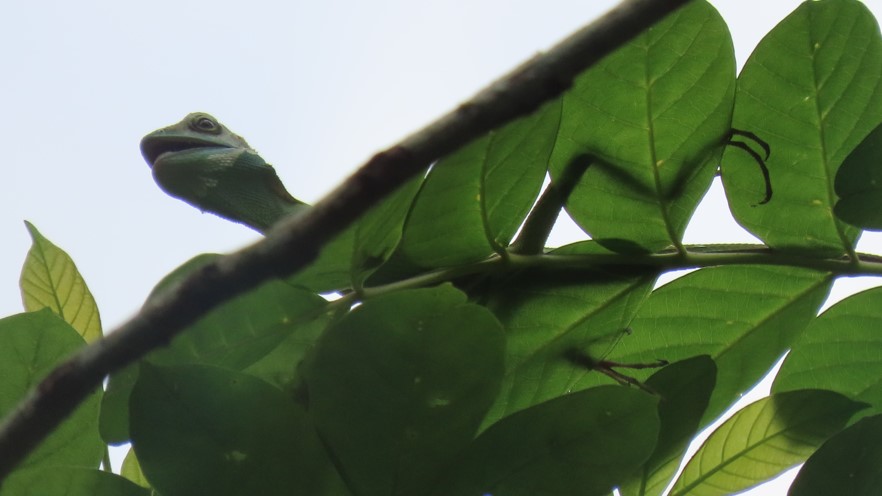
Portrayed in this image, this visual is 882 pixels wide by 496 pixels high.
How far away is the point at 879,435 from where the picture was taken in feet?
4.13

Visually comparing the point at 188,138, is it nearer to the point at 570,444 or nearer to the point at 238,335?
the point at 238,335

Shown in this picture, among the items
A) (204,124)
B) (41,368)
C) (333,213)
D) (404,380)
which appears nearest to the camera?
(333,213)

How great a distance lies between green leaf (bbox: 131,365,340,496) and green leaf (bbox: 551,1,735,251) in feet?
1.93

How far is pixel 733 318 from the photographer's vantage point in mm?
1477

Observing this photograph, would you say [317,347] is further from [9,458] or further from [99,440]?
[99,440]

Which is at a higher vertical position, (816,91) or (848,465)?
(816,91)

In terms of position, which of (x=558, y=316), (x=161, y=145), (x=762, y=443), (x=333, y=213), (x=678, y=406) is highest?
(x=333, y=213)

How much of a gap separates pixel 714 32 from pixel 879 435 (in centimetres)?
63

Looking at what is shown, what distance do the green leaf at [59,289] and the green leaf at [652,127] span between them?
908mm

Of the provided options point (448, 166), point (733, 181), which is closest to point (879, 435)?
point (733, 181)

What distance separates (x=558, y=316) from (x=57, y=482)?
0.77 meters

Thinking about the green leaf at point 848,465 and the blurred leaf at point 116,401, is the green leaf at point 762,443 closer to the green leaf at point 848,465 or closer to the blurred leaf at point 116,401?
the green leaf at point 848,465

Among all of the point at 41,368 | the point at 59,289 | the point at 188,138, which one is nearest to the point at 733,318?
the point at 41,368

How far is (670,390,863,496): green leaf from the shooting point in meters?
1.35
